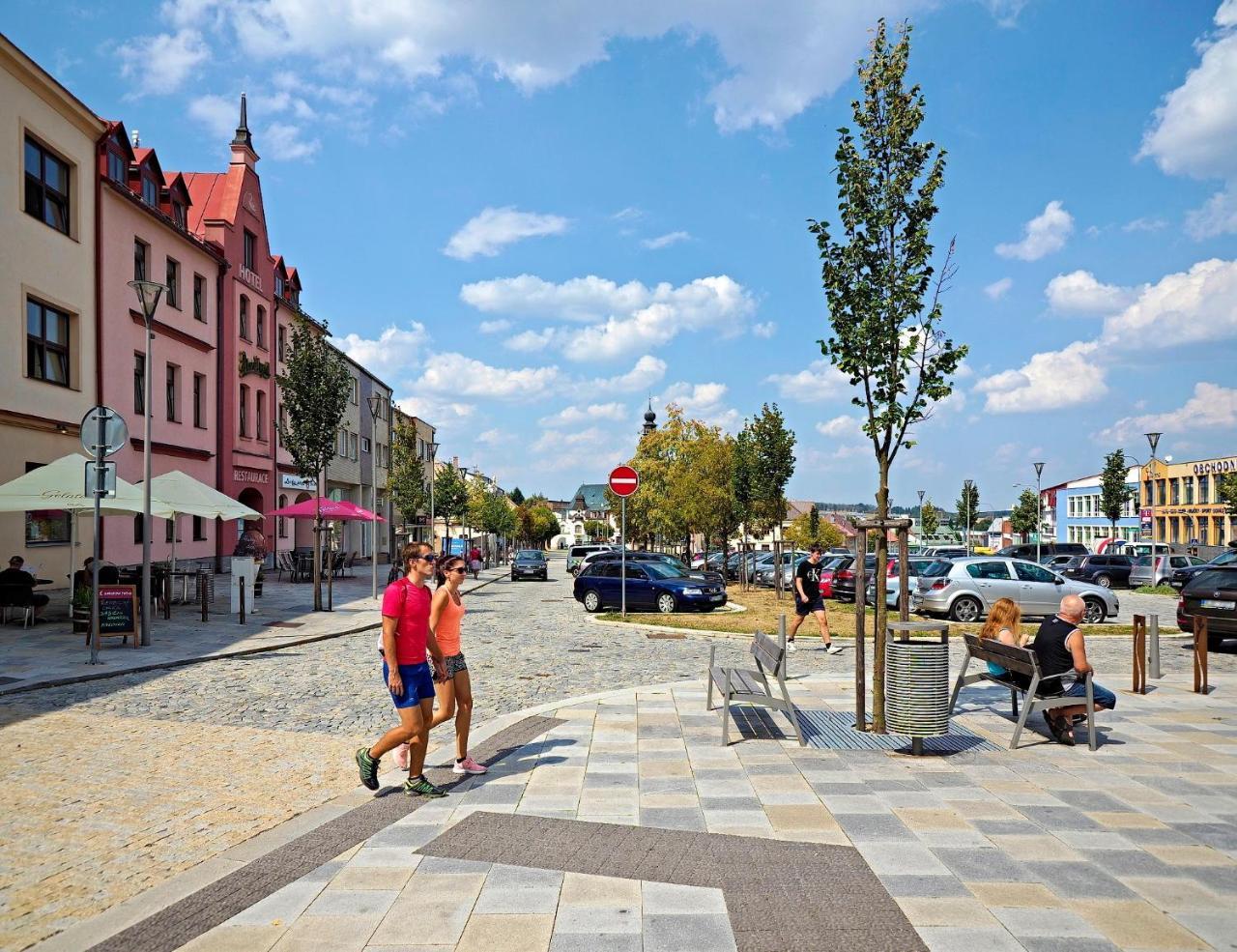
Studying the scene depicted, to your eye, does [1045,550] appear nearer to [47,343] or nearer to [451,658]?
[47,343]

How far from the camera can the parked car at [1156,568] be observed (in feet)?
118

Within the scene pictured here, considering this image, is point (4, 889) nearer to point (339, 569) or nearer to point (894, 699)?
point (894, 699)

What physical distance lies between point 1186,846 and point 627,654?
990 cm

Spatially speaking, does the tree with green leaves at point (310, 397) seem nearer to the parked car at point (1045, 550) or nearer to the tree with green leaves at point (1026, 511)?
the parked car at point (1045, 550)

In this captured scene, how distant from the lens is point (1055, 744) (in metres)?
7.96

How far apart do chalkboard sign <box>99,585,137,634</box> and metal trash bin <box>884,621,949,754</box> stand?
11604mm

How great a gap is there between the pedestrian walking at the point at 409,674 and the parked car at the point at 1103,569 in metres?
34.6

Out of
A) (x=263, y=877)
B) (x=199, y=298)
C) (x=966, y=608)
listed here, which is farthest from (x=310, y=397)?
(x=263, y=877)

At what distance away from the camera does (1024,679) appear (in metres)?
8.77

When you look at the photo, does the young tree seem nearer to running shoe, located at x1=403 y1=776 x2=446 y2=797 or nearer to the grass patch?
the grass patch

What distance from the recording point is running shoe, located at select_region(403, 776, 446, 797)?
631 centimetres

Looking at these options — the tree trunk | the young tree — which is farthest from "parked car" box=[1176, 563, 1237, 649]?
the young tree

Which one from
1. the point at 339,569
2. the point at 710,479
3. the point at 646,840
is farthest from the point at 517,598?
the point at 646,840

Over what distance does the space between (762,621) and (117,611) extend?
12.0 m
